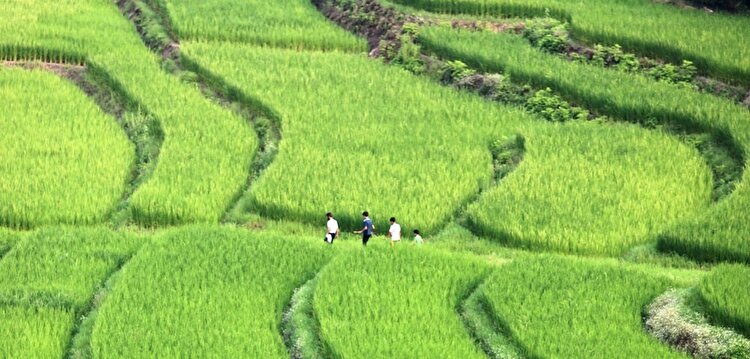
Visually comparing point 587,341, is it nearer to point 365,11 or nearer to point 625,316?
point 625,316

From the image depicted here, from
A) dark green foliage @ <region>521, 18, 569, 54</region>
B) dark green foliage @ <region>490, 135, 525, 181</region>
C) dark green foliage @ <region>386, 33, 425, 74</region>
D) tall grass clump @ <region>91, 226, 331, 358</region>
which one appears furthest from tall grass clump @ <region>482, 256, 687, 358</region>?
dark green foliage @ <region>386, 33, 425, 74</region>

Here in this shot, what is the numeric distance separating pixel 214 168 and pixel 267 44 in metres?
6.24

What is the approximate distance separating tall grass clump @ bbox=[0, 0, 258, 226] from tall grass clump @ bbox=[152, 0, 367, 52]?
982mm

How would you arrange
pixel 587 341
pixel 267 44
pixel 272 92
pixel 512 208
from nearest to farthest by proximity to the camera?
pixel 587 341 → pixel 512 208 → pixel 272 92 → pixel 267 44

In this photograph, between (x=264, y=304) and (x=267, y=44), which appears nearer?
(x=264, y=304)

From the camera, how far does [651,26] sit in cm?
2869

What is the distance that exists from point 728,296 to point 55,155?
10863 mm

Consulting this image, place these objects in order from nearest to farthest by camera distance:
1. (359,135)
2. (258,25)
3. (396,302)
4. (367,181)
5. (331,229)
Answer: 1. (396,302)
2. (331,229)
3. (367,181)
4. (359,135)
5. (258,25)

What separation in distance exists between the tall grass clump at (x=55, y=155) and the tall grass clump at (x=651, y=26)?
710cm

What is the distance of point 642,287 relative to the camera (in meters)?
19.6

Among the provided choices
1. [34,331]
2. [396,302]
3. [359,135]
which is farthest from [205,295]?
[359,135]

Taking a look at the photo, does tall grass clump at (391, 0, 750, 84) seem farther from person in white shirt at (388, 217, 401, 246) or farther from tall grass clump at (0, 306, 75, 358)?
tall grass clump at (0, 306, 75, 358)

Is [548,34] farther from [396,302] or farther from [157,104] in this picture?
[396,302]

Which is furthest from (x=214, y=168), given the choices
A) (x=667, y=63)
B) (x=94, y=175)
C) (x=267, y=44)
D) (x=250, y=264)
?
(x=667, y=63)
